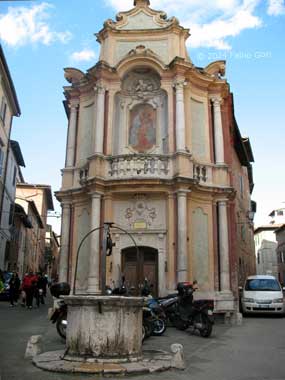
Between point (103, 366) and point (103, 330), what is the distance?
0.68m

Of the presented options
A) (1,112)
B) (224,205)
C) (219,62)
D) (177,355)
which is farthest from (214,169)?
(1,112)

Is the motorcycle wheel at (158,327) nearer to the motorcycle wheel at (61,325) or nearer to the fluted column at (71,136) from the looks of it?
the motorcycle wheel at (61,325)

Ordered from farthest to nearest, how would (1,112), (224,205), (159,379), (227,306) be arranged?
(1,112), (224,205), (227,306), (159,379)

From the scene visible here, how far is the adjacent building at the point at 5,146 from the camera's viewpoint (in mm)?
28316

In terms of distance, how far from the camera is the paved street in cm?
775

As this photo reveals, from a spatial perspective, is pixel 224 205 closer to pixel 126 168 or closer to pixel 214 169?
pixel 214 169

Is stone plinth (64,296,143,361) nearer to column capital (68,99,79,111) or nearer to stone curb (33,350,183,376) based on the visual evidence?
stone curb (33,350,183,376)

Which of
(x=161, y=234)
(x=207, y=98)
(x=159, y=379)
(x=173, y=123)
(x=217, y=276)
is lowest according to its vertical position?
(x=159, y=379)

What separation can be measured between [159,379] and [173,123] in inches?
533

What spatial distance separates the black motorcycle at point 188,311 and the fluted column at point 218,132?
7868mm

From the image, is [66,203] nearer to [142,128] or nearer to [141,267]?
[141,267]

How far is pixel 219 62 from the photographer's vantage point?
2098cm

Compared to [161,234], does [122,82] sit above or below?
above

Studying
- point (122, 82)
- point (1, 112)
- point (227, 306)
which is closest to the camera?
point (227, 306)
